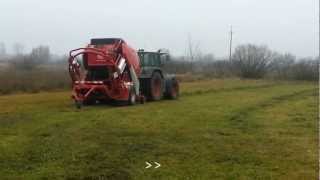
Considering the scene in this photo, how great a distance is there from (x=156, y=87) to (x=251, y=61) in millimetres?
46259

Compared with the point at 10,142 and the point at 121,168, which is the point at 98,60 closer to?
the point at 10,142

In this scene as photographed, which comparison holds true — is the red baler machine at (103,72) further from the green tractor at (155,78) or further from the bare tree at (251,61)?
the bare tree at (251,61)

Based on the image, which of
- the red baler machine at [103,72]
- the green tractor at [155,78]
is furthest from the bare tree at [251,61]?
the red baler machine at [103,72]

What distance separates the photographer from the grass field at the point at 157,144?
9219 millimetres

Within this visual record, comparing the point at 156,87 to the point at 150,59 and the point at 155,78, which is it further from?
the point at 150,59

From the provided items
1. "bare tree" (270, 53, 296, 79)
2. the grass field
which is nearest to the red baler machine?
the grass field

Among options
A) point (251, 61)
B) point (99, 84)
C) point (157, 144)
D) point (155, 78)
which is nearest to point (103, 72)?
point (99, 84)

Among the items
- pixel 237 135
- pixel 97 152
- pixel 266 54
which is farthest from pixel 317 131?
pixel 266 54

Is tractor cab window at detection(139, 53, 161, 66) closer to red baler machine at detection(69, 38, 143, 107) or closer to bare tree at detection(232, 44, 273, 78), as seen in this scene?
red baler machine at detection(69, 38, 143, 107)

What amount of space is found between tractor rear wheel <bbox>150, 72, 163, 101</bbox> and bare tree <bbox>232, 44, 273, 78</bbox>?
4329cm

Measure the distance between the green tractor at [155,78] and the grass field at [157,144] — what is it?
483 centimetres

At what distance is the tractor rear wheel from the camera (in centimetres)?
2485

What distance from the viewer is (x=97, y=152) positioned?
11031 mm

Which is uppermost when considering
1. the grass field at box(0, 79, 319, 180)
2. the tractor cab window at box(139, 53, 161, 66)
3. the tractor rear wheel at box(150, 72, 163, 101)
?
the tractor cab window at box(139, 53, 161, 66)
